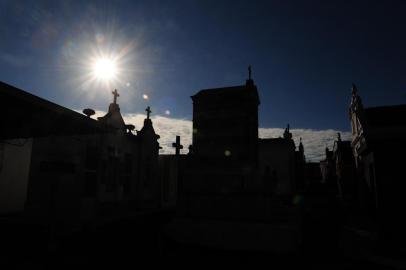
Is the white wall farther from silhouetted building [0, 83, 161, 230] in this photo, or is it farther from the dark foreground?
the dark foreground

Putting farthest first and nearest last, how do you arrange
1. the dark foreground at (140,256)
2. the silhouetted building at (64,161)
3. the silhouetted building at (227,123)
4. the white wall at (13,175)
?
the white wall at (13,175), the silhouetted building at (227,123), the silhouetted building at (64,161), the dark foreground at (140,256)

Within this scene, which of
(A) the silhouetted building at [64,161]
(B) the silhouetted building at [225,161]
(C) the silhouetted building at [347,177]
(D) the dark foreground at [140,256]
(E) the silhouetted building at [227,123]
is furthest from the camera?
(C) the silhouetted building at [347,177]

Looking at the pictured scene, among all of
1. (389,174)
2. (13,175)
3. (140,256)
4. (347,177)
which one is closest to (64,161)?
(13,175)

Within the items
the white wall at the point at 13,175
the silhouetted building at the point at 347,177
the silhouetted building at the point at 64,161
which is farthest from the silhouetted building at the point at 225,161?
the silhouetted building at the point at 347,177

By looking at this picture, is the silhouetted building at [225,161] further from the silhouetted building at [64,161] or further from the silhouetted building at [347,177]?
the silhouetted building at [347,177]

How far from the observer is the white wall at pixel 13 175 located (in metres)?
9.83

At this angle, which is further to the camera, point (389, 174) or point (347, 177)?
point (347, 177)

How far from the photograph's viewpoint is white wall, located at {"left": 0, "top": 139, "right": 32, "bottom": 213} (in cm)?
983

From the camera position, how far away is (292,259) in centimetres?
619

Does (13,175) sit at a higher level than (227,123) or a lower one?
lower

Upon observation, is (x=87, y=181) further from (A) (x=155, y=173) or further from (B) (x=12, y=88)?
(B) (x=12, y=88)

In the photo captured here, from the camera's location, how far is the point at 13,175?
1011 cm

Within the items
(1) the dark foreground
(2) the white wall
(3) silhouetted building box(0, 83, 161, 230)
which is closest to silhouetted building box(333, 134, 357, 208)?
(1) the dark foreground

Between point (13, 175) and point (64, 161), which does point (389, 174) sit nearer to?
point (64, 161)
